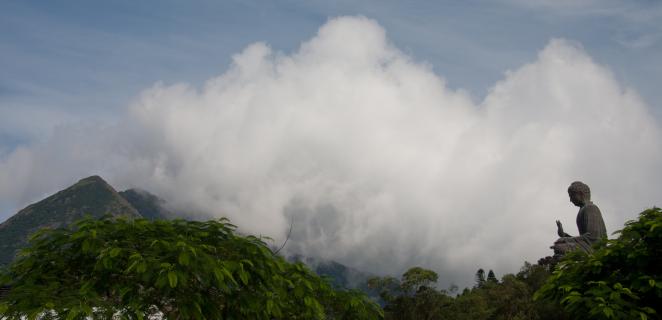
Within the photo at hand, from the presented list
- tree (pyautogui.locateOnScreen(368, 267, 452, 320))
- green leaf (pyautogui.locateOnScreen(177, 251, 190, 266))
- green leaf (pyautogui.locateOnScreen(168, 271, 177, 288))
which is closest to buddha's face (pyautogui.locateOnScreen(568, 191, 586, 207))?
tree (pyautogui.locateOnScreen(368, 267, 452, 320))

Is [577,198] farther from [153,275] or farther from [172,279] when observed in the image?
[172,279]

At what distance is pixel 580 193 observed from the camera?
3209 centimetres

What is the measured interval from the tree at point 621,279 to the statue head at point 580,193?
1915 centimetres

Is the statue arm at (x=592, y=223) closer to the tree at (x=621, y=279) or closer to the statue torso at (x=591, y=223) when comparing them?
the statue torso at (x=591, y=223)

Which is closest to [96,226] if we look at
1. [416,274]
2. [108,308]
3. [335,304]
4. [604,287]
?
[108,308]

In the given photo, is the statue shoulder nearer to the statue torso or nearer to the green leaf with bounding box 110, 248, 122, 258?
the statue torso

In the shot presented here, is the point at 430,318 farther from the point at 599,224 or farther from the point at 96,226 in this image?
the point at 96,226

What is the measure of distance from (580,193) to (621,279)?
2074 centimetres

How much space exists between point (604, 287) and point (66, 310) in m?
9.62

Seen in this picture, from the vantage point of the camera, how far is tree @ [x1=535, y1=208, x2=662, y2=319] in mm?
11406

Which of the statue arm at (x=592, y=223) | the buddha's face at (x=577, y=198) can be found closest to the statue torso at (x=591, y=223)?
the statue arm at (x=592, y=223)

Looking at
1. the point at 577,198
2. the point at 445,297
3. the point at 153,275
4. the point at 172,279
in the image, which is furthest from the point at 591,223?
the point at 172,279

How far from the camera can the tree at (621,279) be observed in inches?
449

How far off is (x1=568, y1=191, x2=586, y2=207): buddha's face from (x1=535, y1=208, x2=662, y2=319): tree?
62.8 ft
